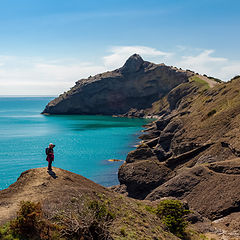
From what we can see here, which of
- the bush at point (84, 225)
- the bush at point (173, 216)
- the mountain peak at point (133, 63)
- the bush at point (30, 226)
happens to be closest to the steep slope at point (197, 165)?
the bush at point (173, 216)

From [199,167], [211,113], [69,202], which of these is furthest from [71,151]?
[69,202]

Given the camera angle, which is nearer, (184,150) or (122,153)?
(184,150)

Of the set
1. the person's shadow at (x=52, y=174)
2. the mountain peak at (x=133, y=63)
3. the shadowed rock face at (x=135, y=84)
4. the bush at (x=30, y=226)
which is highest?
the mountain peak at (x=133, y=63)

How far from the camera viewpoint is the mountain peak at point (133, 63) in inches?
7692

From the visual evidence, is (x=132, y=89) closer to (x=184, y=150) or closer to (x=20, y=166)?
(x=20, y=166)

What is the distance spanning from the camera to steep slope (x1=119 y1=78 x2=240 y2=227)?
100 ft

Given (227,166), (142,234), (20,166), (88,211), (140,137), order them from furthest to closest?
(140,137), (20,166), (227,166), (142,234), (88,211)

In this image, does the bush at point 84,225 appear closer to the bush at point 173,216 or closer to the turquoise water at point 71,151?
the bush at point 173,216

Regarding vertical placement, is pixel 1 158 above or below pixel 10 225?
below

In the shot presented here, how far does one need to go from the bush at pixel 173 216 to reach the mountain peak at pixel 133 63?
17598 cm

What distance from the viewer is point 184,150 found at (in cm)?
4934

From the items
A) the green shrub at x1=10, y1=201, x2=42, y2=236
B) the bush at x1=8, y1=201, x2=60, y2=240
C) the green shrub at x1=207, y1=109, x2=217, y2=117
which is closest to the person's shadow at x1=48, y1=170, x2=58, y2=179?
the bush at x1=8, y1=201, x2=60, y2=240

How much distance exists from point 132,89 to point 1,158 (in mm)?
132155

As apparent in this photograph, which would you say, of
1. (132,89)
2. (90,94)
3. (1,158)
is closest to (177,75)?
(132,89)
